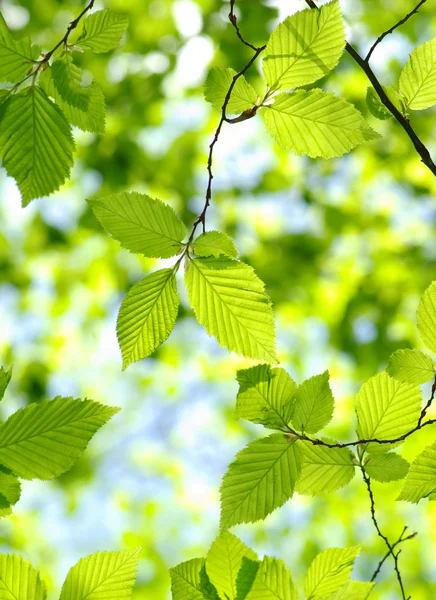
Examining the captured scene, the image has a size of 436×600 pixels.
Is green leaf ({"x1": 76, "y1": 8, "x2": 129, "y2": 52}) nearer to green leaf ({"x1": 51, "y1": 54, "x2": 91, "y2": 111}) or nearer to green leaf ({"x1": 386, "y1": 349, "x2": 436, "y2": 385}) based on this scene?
green leaf ({"x1": 51, "y1": 54, "x2": 91, "y2": 111})

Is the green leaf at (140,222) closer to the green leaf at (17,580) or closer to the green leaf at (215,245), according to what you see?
the green leaf at (215,245)

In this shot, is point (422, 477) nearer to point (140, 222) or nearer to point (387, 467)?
point (387, 467)

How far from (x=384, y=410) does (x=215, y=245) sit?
10.9 inches

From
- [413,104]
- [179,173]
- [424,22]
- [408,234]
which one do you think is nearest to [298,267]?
[408,234]

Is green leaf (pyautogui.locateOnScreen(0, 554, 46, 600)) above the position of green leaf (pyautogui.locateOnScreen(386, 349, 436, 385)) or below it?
below

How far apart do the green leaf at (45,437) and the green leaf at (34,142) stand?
26 cm

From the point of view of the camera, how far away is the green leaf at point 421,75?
63 cm

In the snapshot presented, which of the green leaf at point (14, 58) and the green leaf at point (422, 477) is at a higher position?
the green leaf at point (14, 58)

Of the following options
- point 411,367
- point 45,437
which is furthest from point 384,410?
point 45,437

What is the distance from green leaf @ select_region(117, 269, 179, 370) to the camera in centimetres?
61

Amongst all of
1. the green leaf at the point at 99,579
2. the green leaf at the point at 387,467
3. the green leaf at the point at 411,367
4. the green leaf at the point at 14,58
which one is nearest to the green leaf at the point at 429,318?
the green leaf at the point at 411,367

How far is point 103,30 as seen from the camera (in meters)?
0.69

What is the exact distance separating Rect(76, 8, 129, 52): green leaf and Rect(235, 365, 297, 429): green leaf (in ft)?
1.46

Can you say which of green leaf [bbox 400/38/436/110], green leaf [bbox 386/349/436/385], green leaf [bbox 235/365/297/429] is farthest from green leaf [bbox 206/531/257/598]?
green leaf [bbox 400/38/436/110]
